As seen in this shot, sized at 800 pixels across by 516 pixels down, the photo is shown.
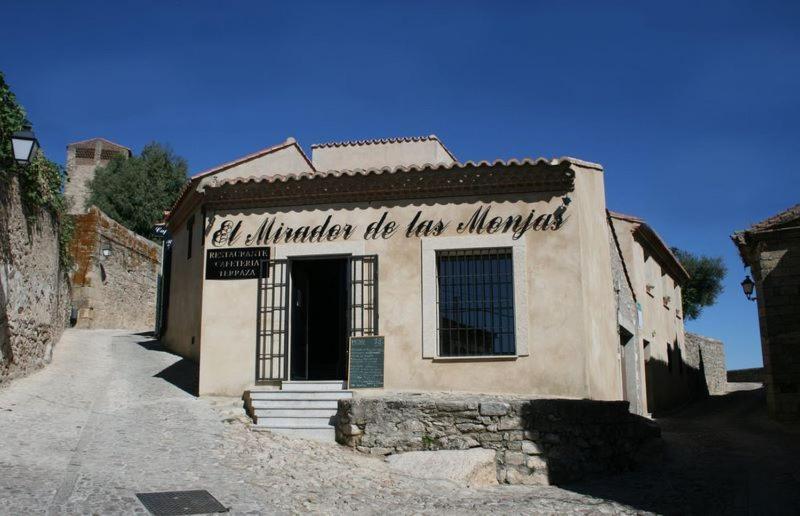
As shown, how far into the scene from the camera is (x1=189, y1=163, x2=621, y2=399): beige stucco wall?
10.3m

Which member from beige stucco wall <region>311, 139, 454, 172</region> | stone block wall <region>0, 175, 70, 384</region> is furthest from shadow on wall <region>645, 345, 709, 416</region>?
stone block wall <region>0, 175, 70, 384</region>

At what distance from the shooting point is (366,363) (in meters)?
10.7

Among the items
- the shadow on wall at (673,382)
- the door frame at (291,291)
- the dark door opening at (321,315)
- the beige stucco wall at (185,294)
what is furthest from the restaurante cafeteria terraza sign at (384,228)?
the shadow on wall at (673,382)

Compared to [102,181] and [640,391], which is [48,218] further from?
[102,181]

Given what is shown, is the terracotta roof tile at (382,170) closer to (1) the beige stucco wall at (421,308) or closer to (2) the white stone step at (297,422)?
(1) the beige stucco wall at (421,308)

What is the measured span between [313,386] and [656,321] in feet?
42.7

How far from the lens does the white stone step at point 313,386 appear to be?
1072 centimetres

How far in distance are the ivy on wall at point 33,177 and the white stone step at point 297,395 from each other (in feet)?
15.8

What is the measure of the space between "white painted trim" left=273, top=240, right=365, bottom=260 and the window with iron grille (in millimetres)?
1316

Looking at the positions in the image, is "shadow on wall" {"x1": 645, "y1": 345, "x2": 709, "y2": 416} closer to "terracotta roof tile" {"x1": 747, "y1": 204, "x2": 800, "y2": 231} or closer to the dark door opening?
"terracotta roof tile" {"x1": 747, "y1": 204, "x2": 800, "y2": 231}

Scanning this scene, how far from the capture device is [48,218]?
12898 millimetres

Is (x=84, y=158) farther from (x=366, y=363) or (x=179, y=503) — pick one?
(x=179, y=503)

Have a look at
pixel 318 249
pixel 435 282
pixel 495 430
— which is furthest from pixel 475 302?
pixel 318 249

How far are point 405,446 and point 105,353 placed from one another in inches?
337
